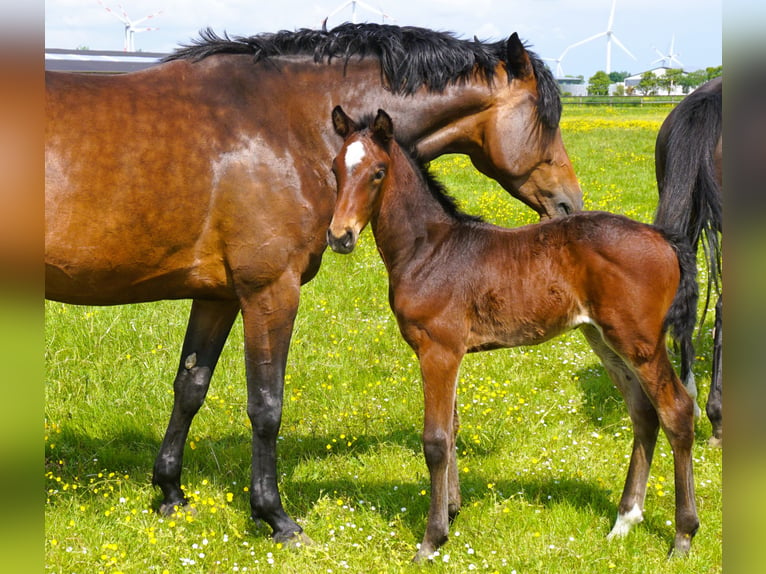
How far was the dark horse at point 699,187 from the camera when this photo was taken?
17.2 feet

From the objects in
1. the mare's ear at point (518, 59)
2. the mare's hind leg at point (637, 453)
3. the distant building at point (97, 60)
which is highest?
the distant building at point (97, 60)

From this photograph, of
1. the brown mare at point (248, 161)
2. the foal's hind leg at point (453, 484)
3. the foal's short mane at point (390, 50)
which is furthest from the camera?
the foal's short mane at point (390, 50)

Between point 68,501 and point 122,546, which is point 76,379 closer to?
point 68,501

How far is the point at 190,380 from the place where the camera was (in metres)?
4.45

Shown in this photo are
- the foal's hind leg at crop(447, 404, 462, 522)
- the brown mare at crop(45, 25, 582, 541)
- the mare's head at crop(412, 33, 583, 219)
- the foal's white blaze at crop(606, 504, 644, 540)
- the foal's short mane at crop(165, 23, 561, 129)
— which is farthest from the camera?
the mare's head at crop(412, 33, 583, 219)

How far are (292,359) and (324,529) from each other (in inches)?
101

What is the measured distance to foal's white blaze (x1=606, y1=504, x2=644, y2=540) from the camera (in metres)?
3.89

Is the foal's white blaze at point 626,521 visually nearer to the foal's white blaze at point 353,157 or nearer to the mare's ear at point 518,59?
the foal's white blaze at point 353,157

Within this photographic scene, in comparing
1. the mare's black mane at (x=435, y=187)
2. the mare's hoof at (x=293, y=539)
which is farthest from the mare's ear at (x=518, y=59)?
the mare's hoof at (x=293, y=539)

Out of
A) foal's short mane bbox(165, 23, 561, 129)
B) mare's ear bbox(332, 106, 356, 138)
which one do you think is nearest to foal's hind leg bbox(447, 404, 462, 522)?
mare's ear bbox(332, 106, 356, 138)

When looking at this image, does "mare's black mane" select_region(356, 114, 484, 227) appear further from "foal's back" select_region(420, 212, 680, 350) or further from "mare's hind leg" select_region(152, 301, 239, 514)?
"mare's hind leg" select_region(152, 301, 239, 514)

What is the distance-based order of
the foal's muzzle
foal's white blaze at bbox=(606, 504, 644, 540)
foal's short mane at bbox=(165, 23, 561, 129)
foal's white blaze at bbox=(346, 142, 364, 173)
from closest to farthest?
the foal's muzzle → foal's white blaze at bbox=(346, 142, 364, 173) → foal's white blaze at bbox=(606, 504, 644, 540) → foal's short mane at bbox=(165, 23, 561, 129)
